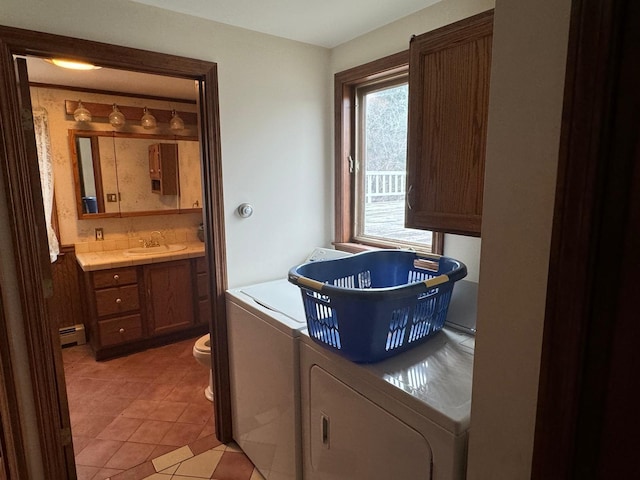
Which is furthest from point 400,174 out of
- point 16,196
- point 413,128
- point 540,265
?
point 16,196

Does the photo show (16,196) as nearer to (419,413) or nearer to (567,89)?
(419,413)

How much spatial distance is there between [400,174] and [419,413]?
4.69 ft

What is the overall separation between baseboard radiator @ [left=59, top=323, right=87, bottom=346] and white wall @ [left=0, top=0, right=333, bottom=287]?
2174 millimetres

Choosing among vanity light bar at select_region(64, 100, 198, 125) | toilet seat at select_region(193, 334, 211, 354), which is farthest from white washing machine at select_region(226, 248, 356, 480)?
vanity light bar at select_region(64, 100, 198, 125)

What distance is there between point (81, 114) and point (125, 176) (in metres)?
0.61

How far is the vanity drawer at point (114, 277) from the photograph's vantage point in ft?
9.89

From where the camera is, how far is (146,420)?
2.41 m

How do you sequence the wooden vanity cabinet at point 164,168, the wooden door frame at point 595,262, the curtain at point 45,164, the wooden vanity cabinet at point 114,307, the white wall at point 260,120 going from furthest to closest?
1. the wooden vanity cabinet at point 164,168
2. the wooden vanity cabinet at point 114,307
3. the curtain at point 45,164
4. the white wall at point 260,120
5. the wooden door frame at point 595,262

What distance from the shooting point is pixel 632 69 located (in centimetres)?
51

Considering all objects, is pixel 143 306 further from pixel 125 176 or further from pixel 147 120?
pixel 147 120

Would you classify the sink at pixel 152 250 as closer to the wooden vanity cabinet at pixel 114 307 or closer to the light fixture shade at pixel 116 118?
the wooden vanity cabinet at pixel 114 307

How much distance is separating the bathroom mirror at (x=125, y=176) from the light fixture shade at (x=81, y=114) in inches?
5.3

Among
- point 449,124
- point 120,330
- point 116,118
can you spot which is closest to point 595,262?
point 449,124

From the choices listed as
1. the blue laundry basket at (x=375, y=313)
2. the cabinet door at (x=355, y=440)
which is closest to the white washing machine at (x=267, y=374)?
the cabinet door at (x=355, y=440)
